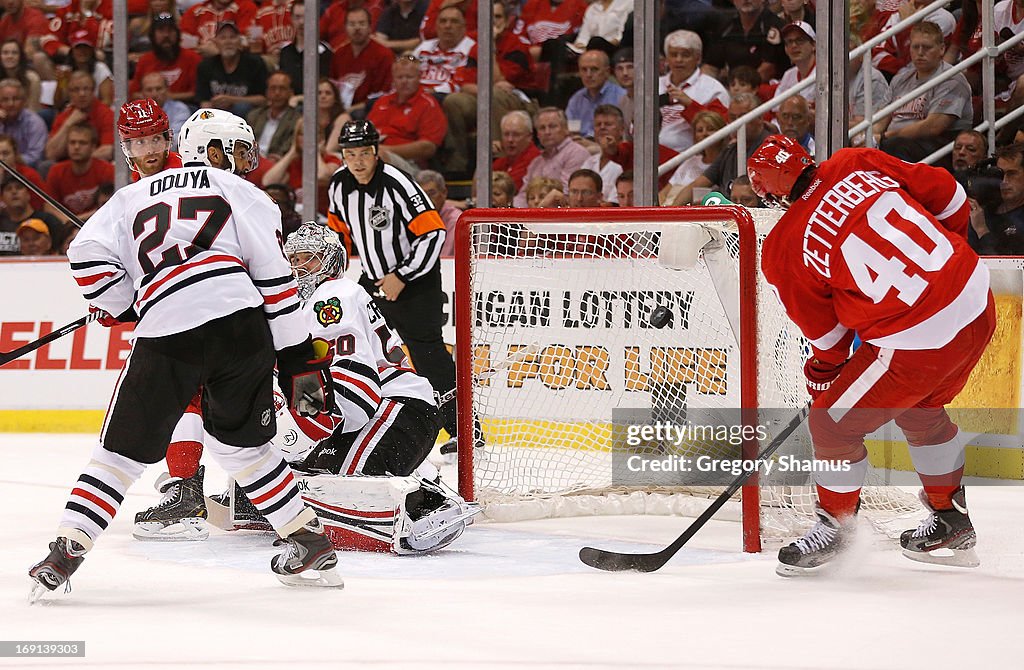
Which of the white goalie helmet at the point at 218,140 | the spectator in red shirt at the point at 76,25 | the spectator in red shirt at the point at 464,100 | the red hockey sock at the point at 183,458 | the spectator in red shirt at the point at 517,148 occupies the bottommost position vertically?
the red hockey sock at the point at 183,458

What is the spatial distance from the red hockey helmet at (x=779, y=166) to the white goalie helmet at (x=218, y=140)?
1.10m

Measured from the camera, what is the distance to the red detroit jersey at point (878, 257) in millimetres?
2824

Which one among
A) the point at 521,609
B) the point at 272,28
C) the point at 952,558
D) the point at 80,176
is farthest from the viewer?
the point at 272,28

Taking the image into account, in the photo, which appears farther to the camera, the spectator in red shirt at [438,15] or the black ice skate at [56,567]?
the spectator in red shirt at [438,15]

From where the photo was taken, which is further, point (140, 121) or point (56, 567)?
point (140, 121)

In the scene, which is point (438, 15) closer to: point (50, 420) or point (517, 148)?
point (517, 148)

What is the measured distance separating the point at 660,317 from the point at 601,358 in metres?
0.26

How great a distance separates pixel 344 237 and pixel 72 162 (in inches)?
122

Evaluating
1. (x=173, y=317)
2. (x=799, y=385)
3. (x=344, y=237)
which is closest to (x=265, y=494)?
(x=173, y=317)

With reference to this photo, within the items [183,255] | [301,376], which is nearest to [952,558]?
[301,376]

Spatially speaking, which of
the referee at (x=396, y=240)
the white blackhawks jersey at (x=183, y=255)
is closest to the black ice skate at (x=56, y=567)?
the white blackhawks jersey at (x=183, y=255)

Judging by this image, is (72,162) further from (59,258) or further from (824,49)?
(824,49)

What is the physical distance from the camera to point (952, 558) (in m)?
3.06

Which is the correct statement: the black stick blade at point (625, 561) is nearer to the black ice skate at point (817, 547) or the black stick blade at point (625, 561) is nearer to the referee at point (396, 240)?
the black ice skate at point (817, 547)
